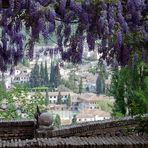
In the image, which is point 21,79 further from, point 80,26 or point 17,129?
point 80,26

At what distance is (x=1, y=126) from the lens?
6.51 metres

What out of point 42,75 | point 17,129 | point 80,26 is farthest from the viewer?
point 42,75

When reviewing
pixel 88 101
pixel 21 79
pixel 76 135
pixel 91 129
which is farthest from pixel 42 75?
pixel 88 101

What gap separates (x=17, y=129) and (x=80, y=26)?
2427 millimetres

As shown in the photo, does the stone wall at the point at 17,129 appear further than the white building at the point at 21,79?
No

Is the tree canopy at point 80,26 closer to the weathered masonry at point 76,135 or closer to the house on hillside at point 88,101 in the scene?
the weathered masonry at point 76,135

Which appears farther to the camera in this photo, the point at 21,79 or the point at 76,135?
the point at 21,79

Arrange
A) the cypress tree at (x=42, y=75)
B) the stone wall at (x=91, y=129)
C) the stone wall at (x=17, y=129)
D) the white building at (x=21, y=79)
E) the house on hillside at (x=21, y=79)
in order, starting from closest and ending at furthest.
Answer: the stone wall at (x=91, y=129) → the stone wall at (x=17, y=129) → the house on hillside at (x=21, y=79) → the white building at (x=21, y=79) → the cypress tree at (x=42, y=75)

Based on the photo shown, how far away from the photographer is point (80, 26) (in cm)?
463

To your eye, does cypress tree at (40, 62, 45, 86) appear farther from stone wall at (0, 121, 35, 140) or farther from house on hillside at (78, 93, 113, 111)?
house on hillside at (78, 93, 113, 111)

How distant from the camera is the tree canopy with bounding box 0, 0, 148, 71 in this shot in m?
4.09

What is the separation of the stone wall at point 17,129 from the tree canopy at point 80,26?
1.03 meters

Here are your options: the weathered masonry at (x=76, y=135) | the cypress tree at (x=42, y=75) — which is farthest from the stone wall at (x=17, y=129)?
the cypress tree at (x=42, y=75)

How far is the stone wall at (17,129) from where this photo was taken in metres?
6.49
